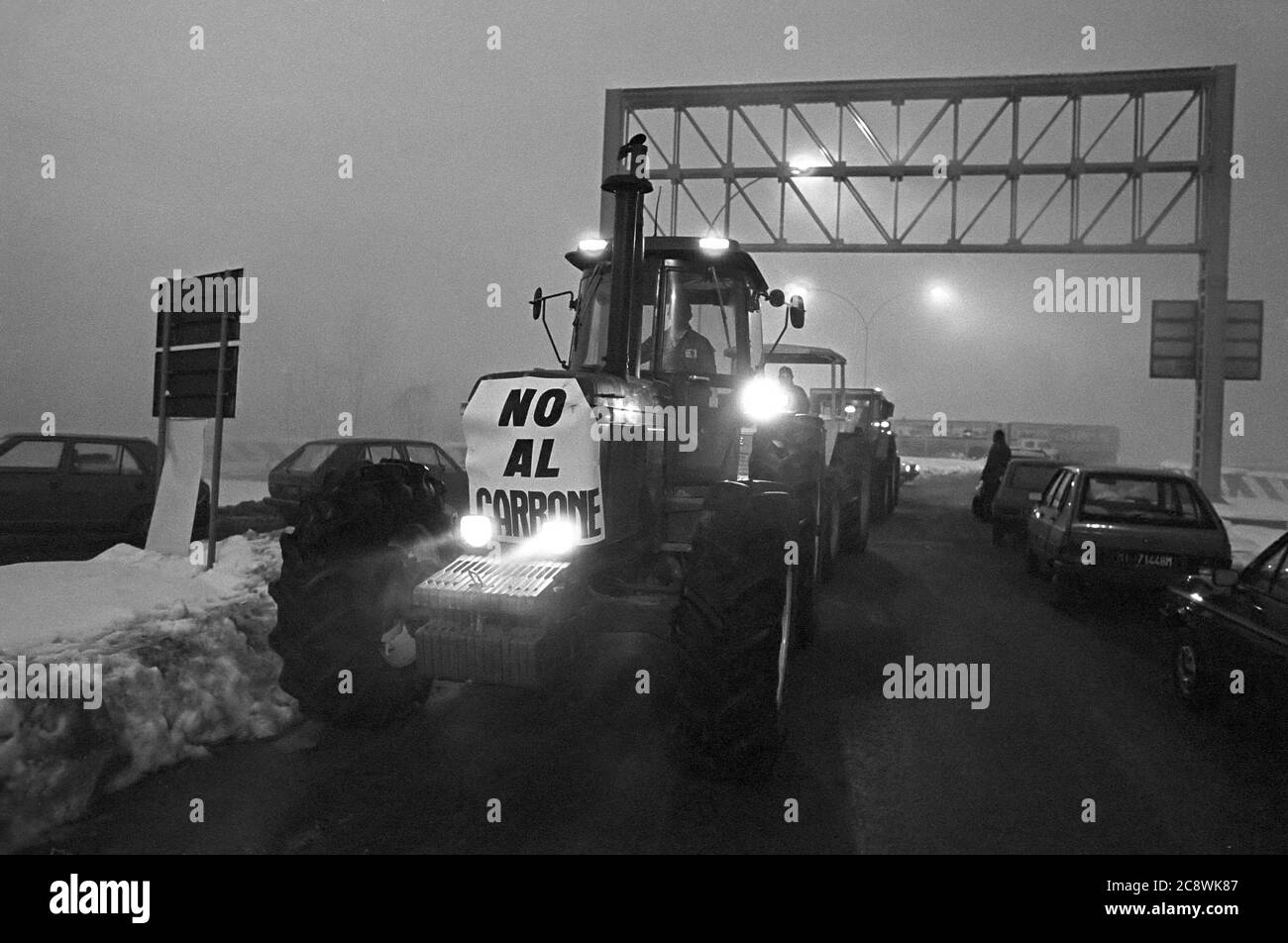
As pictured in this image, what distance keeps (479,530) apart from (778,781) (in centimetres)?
199

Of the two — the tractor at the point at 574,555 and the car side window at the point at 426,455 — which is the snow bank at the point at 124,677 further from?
the car side window at the point at 426,455

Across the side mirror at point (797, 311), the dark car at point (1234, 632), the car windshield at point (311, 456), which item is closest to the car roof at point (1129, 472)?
the dark car at point (1234, 632)

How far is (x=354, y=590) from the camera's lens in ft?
14.8

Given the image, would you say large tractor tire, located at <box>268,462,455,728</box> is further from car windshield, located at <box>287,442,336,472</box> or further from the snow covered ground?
the snow covered ground

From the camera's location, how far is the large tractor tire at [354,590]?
14.7ft

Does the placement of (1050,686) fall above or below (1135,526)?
below

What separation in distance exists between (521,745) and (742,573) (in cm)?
165

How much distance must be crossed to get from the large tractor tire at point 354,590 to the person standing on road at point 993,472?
15343 millimetres

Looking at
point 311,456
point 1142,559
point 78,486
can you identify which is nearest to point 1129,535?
point 1142,559

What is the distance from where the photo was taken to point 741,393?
629cm

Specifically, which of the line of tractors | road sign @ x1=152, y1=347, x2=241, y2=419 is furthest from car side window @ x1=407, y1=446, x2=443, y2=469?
the line of tractors

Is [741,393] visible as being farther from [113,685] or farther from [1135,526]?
[1135,526]
